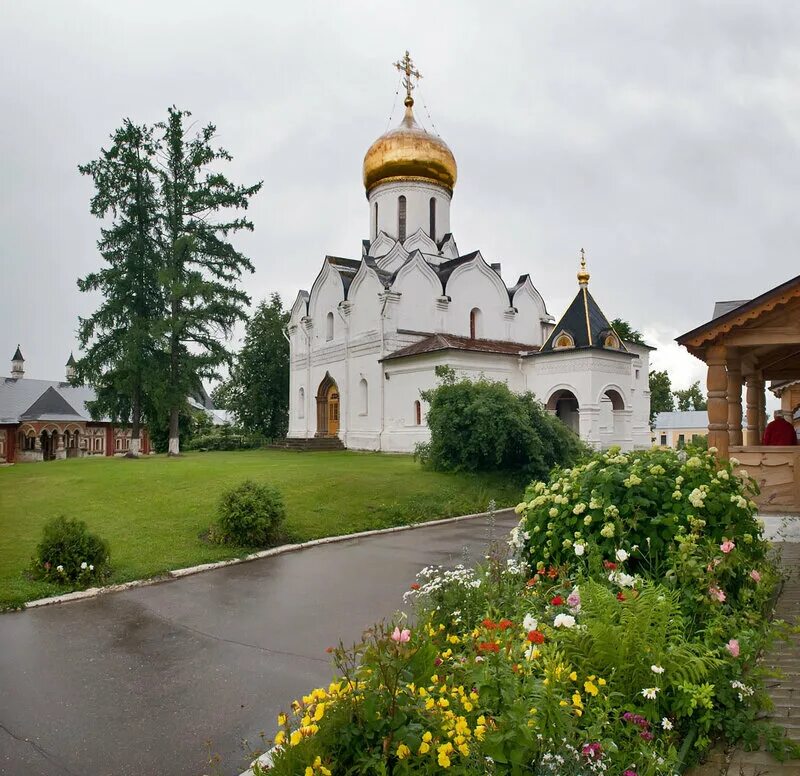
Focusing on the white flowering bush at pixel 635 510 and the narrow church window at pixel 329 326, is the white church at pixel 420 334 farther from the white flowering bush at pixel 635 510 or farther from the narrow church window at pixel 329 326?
the white flowering bush at pixel 635 510

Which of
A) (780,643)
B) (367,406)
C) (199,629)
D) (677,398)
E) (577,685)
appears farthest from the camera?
(677,398)

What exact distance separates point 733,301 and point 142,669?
10.3 meters

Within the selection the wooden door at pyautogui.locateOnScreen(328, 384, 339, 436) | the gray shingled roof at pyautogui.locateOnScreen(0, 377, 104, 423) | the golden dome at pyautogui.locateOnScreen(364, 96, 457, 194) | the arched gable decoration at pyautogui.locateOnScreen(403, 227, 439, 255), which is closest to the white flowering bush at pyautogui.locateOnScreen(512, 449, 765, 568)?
the wooden door at pyautogui.locateOnScreen(328, 384, 339, 436)

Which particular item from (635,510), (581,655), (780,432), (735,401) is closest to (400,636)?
(581,655)

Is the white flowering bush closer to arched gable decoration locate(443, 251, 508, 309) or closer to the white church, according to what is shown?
the white church

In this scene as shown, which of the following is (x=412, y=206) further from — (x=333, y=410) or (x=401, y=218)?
(x=333, y=410)

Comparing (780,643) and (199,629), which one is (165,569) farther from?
(780,643)

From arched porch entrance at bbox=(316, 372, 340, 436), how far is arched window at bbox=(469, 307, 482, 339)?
273 inches

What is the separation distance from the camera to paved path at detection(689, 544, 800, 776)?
309 centimetres

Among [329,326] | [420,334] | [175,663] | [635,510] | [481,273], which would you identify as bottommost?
[175,663]

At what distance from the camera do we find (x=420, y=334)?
92.0 ft

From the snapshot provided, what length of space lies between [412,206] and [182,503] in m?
22.4

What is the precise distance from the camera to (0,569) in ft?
26.9

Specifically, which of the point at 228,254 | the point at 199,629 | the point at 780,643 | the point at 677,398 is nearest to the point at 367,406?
the point at 228,254
